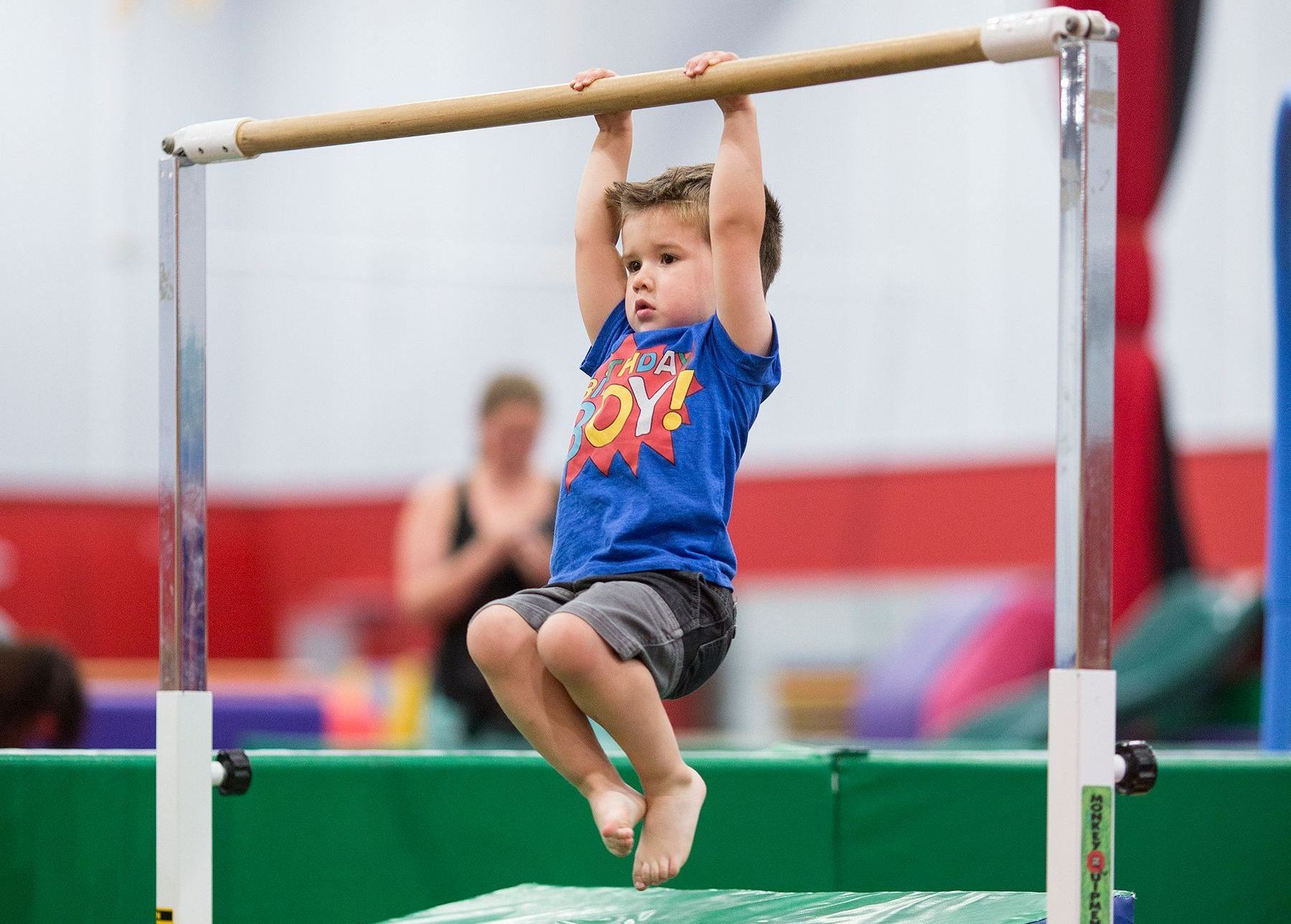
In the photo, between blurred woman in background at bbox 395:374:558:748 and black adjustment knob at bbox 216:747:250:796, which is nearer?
black adjustment knob at bbox 216:747:250:796

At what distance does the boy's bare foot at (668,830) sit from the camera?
1931 mm

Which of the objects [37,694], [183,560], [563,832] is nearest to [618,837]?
[183,560]

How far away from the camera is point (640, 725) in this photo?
196 centimetres

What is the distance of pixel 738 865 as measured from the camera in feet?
8.86

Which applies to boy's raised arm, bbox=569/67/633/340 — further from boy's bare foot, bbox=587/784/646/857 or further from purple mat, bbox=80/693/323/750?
purple mat, bbox=80/693/323/750

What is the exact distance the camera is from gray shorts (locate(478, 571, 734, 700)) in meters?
1.91

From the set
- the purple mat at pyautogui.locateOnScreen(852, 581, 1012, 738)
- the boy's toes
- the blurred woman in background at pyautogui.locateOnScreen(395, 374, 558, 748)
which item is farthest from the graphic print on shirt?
the purple mat at pyautogui.locateOnScreen(852, 581, 1012, 738)

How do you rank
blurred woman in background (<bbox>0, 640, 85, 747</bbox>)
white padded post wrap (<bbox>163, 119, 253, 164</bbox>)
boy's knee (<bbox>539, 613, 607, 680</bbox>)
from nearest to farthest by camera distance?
boy's knee (<bbox>539, 613, 607, 680</bbox>)
white padded post wrap (<bbox>163, 119, 253, 164</bbox>)
blurred woman in background (<bbox>0, 640, 85, 747</bbox>)

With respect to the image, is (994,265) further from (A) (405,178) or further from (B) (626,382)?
(B) (626,382)

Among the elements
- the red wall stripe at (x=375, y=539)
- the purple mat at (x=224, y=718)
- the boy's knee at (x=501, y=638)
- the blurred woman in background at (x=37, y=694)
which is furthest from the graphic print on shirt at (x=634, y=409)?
the red wall stripe at (x=375, y=539)

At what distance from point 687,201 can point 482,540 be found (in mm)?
1880

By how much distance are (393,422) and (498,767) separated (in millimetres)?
6897

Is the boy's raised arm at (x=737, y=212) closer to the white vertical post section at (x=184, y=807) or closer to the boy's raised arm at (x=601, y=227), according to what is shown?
A: the boy's raised arm at (x=601, y=227)

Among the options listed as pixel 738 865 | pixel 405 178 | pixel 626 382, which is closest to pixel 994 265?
pixel 405 178
